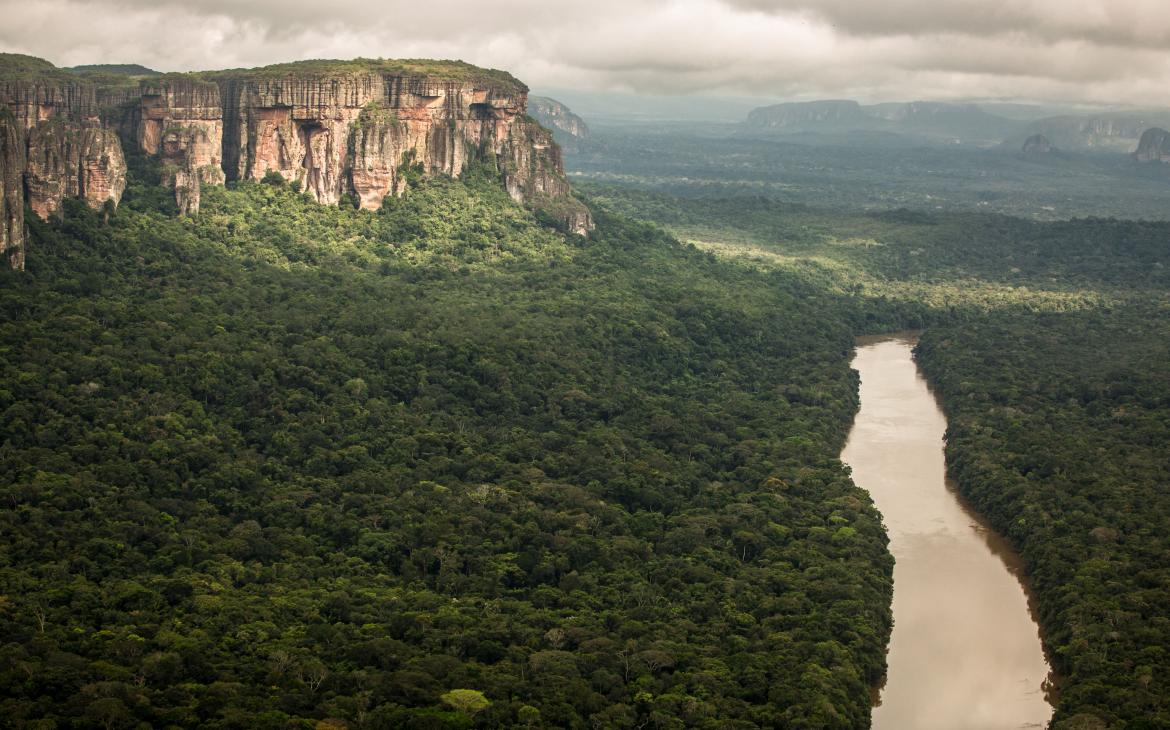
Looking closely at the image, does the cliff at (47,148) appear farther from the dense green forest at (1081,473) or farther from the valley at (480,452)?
the dense green forest at (1081,473)

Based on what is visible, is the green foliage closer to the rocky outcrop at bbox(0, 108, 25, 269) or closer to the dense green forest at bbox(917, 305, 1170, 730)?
the rocky outcrop at bbox(0, 108, 25, 269)

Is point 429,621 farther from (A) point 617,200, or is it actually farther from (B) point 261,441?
(A) point 617,200

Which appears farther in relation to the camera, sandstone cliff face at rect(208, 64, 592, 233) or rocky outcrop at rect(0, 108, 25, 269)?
sandstone cliff face at rect(208, 64, 592, 233)

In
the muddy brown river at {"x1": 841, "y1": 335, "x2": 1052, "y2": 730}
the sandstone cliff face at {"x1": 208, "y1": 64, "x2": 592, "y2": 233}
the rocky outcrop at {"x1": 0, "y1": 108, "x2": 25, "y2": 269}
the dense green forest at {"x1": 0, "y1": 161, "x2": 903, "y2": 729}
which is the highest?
the sandstone cliff face at {"x1": 208, "y1": 64, "x2": 592, "y2": 233}

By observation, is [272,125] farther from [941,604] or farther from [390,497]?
[941,604]

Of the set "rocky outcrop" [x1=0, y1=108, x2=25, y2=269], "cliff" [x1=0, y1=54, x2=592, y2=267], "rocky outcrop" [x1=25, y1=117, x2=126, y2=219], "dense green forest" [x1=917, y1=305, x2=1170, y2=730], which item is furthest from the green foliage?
"dense green forest" [x1=917, y1=305, x2=1170, y2=730]

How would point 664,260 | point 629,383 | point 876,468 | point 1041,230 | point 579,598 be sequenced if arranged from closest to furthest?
point 579,598 < point 876,468 < point 629,383 < point 664,260 < point 1041,230

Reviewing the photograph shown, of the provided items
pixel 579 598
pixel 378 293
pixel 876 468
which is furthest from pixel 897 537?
pixel 378 293
